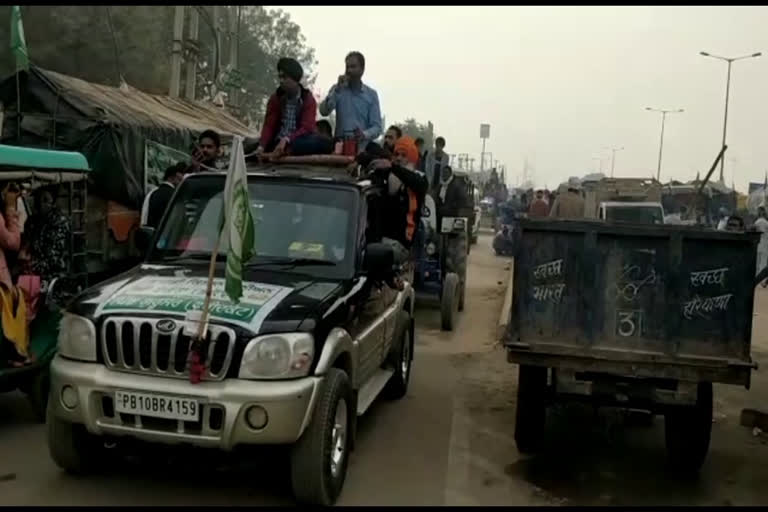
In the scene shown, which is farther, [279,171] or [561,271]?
[279,171]

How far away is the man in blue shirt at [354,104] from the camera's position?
9289 millimetres

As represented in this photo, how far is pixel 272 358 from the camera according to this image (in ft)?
15.4

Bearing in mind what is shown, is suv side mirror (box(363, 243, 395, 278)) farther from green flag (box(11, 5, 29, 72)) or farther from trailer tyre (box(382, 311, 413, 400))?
green flag (box(11, 5, 29, 72))

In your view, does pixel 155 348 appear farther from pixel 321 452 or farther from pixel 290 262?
pixel 290 262

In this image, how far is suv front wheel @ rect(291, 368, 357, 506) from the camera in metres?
4.80

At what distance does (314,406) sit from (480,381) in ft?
14.6

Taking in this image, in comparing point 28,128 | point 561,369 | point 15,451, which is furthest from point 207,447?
point 28,128

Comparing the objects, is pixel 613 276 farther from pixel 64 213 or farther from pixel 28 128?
pixel 28 128

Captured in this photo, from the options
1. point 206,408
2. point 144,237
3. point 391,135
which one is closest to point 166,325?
point 206,408

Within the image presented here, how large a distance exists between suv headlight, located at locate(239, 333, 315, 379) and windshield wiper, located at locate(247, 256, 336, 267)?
3.70ft

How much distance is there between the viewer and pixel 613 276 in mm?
5691

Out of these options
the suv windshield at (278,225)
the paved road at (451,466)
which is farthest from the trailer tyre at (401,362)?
the suv windshield at (278,225)

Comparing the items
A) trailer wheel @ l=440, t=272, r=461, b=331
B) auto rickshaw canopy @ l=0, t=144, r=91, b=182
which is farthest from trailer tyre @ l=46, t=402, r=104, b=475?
trailer wheel @ l=440, t=272, r=461, b=331

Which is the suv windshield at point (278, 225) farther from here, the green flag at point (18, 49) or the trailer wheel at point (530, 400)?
the green flag at point (18, 49)
